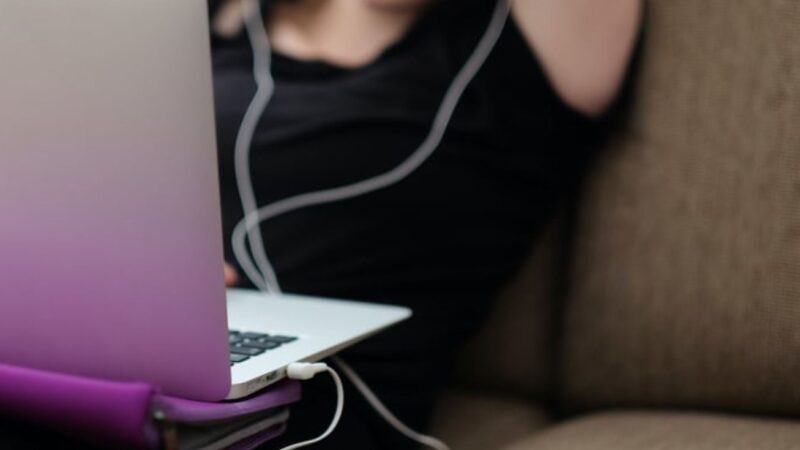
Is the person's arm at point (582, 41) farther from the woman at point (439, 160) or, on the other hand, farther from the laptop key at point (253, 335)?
the laptop key at point (253, 335)

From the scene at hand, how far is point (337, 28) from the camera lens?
1.09m

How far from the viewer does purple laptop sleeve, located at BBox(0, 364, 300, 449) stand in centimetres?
54

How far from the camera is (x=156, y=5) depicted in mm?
518

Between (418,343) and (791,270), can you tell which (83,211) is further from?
(791,270)

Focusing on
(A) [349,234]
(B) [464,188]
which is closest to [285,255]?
(A) [349,234]

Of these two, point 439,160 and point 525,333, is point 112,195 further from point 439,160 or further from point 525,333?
point 525,333

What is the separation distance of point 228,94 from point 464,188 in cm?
31

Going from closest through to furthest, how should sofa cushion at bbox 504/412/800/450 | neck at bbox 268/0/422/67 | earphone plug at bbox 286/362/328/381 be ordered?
earphone plug at bbox 286/362/328/381
sofa cushion at bbox 504/412/800/450
neck at bbox 268/0/422/67

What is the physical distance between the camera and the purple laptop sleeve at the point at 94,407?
0.54 meters

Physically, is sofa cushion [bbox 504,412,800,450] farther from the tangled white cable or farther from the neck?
the neck

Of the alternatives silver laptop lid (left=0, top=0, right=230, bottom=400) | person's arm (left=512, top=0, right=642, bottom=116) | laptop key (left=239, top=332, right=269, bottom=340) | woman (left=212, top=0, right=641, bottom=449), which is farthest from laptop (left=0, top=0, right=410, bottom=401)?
person's arm (left=512, top=0, right=642, bottom=116)

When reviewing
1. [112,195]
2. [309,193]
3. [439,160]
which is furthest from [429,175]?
[112,195]

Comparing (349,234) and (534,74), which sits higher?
(534,74)

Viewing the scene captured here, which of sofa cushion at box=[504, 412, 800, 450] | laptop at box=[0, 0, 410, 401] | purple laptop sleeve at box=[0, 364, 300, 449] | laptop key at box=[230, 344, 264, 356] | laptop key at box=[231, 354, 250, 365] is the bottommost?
sofa cushion at box=[504, 412, 800, 450]
